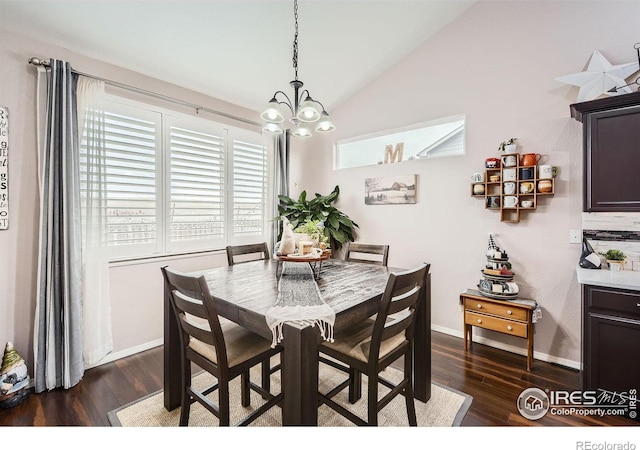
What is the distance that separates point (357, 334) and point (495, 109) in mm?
2512

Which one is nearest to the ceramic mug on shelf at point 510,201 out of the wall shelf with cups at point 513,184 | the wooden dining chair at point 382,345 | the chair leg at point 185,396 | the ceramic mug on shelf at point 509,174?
the wall shelf with cups at point 513,184

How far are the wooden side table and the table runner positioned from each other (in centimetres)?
172

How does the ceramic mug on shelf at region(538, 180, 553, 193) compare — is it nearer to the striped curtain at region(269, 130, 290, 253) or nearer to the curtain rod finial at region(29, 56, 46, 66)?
the striped curtain at region(269, 130, 290, 253)

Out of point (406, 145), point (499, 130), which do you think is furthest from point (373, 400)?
point (406, 145)

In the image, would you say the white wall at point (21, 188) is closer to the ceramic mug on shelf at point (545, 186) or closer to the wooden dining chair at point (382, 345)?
the wooden dining chair at point (382, 345)

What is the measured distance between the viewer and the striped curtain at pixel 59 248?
2.11 meters

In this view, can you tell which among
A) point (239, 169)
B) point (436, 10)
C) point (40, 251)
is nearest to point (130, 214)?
point (40, 251)

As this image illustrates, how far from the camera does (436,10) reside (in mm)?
2816

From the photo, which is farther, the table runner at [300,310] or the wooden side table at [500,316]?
the wooden side table at [500,316]

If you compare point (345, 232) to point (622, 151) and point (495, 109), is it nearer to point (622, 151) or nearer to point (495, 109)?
point (495, 109)

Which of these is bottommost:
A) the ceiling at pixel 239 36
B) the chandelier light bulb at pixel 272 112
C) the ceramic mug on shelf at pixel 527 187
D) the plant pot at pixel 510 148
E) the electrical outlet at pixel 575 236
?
the electrical outlet at pixel 575 236

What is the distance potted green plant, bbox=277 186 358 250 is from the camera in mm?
3658

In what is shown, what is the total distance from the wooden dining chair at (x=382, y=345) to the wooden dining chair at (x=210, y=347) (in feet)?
1.28

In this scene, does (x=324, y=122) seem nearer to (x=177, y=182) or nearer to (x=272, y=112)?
(x=272, y=112)
